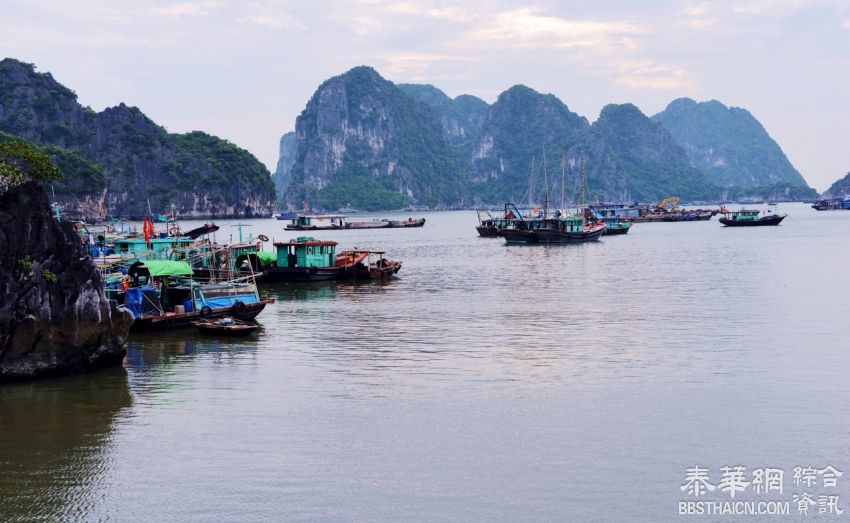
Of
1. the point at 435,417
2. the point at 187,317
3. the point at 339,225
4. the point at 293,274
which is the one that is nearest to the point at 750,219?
the point at 339,225

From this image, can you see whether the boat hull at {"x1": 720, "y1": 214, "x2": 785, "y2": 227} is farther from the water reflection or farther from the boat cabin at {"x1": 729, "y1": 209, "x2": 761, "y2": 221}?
the water reflection

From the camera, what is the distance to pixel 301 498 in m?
16.8

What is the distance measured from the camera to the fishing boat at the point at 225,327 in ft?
112

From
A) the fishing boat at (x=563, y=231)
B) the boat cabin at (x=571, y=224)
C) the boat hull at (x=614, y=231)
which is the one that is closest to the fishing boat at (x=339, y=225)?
the boat hull at (x=614, y=231)

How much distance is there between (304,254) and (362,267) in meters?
4.07

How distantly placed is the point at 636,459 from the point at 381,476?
561 centimetres

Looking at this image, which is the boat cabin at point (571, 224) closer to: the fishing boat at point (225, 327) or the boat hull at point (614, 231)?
the boat hull at point (614, 231)

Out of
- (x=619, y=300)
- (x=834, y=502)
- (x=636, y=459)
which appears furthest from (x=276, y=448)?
(x=619, y=300)

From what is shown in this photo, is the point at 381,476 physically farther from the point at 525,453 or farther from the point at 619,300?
the point at 619,300

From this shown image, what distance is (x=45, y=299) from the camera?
26.0 meters

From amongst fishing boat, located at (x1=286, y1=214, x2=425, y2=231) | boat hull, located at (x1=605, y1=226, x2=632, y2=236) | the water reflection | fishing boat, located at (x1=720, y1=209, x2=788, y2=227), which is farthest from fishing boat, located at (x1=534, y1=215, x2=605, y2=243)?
the water reflection

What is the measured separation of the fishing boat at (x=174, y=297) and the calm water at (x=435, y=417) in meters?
0.93

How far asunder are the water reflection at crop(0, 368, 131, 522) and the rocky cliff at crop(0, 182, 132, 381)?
732 mm

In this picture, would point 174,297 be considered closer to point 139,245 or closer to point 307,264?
point 139,245
